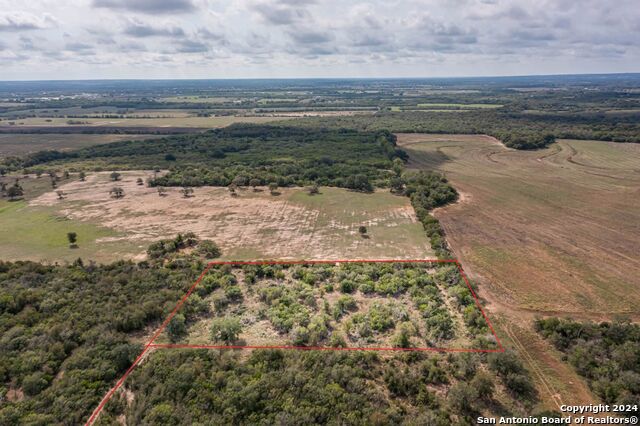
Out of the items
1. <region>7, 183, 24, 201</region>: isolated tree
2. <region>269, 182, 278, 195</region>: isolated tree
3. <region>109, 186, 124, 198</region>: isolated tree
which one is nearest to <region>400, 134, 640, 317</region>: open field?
<region>269, 182, 278, 195</region>: isolated tree

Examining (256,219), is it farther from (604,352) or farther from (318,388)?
(604,352)

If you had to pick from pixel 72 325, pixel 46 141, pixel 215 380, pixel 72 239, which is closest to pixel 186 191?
pixel 72 239

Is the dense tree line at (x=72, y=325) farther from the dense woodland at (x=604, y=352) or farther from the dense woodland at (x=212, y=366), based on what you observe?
the dense woodland at (x=604, y=352)

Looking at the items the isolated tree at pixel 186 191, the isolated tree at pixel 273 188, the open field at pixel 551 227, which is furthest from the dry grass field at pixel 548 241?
the isolated tree at pixel 186 191

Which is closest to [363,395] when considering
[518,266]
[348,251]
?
[348,251]

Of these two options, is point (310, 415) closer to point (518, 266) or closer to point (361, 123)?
point (518, 266)
